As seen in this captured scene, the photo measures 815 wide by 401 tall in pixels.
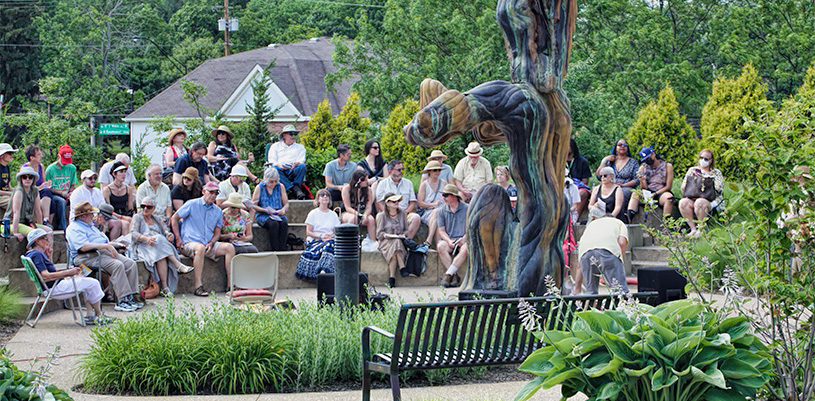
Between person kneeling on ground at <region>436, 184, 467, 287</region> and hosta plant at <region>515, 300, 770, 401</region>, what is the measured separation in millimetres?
8387

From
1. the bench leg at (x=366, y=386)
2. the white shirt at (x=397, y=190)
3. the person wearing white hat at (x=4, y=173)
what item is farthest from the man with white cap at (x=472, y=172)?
the bench leg at (x=366, y=386)

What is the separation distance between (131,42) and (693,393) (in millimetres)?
52734

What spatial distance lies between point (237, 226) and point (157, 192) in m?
1.21

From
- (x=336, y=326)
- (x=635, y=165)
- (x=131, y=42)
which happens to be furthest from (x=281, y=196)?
(x=131, y=42)

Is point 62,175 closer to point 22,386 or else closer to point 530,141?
point 530,141

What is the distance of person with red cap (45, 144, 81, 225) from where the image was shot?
45.0ft

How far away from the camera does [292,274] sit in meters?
13.3

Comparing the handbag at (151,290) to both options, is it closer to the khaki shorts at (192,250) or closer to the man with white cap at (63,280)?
the khaki shorts at (192,250)

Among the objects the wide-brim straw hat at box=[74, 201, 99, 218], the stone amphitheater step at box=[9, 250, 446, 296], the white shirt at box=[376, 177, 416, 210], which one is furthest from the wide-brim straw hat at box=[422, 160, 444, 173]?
the wide-brim straw hat at box=[74, 201, 99, 218]

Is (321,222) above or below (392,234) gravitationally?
above

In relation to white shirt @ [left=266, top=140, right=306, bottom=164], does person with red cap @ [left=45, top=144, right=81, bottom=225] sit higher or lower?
lower

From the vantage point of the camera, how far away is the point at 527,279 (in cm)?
780

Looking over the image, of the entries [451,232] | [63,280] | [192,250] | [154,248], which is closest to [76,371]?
[63,280]

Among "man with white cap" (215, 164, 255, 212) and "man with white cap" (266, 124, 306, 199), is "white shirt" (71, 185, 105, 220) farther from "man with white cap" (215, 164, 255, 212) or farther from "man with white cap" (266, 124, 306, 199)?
"man with white cap" (266, 124, 306, 199)
